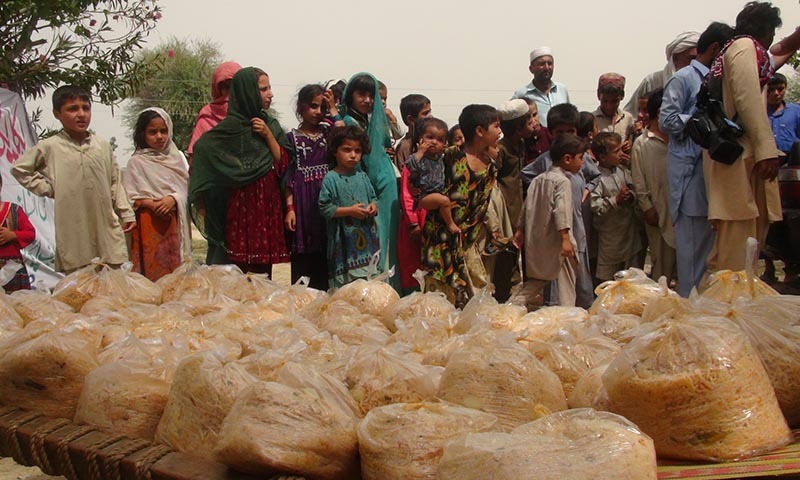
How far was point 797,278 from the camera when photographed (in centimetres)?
742

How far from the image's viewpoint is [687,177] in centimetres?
534

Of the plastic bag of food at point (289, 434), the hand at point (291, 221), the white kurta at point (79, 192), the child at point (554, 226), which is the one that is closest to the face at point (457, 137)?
→ the child at point (554, 226)

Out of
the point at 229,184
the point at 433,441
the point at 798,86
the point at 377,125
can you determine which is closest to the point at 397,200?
the point at 377,125

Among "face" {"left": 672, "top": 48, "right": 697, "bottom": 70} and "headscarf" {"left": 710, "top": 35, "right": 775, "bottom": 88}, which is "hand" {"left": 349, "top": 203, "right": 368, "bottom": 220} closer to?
"headscarf" {"left": 710, "top": 35, "right": 775, "bottom": 88}

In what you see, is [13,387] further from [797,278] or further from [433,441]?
[797,278]

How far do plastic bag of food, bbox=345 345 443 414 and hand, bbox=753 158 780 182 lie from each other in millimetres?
3309

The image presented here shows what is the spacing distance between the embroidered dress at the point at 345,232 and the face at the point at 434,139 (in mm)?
545

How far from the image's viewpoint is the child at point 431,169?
211 inches

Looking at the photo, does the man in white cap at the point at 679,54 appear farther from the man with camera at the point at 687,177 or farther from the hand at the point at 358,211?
the hand at the point at 358,211

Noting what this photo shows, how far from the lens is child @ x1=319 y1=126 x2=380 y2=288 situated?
5.52 meters

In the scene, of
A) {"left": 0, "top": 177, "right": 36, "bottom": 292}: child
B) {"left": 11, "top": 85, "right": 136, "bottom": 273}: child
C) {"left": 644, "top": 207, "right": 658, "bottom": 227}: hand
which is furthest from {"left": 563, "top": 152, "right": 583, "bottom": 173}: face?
{"left": 0, "top": 177, "right": 36, "bottom": 292}: child

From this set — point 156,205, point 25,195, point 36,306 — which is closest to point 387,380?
point 36,306

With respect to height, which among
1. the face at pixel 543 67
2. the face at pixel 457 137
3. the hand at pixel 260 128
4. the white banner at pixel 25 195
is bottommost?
the white banner at pixel 25 195

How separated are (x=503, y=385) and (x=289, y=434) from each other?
1.67 ft
